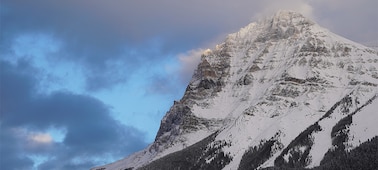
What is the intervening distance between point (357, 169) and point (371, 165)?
4932mm

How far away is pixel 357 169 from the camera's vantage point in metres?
200

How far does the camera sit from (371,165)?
646 feet
